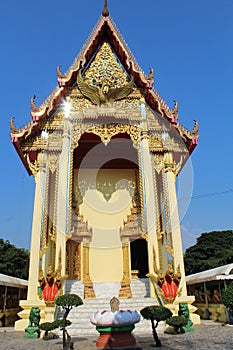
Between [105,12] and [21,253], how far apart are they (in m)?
14.4

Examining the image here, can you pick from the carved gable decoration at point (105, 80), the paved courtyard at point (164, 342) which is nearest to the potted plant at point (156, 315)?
the paved courtyard at point (164, 342)

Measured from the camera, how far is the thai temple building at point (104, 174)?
8.11 m

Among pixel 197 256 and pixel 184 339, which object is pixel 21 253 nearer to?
pixel 197 256

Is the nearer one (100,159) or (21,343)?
(21,343)

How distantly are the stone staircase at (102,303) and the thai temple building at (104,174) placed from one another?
0.23 feet

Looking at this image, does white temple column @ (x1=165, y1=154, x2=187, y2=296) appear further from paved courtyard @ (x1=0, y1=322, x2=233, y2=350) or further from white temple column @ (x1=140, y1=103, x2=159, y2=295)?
paved courtyard @ (x1=0, y1=322, x2=233, y2=350)

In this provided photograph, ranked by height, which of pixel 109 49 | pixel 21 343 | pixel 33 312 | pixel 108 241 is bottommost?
pixel 21 343

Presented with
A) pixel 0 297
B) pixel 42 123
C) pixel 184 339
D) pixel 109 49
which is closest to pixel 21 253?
pixel 0 297

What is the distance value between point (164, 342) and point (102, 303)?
2.65m

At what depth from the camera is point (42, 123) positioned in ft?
30.6

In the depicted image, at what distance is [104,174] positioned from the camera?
11656mm

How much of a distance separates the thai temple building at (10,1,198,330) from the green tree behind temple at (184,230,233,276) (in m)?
12.0

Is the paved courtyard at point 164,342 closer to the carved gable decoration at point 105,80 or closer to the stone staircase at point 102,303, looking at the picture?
the stone staircase at point 102,303

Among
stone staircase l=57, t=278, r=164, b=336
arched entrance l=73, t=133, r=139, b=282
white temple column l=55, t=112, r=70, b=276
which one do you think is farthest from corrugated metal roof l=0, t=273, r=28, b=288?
arched entrance l=73, t=133, r=139, b=282
